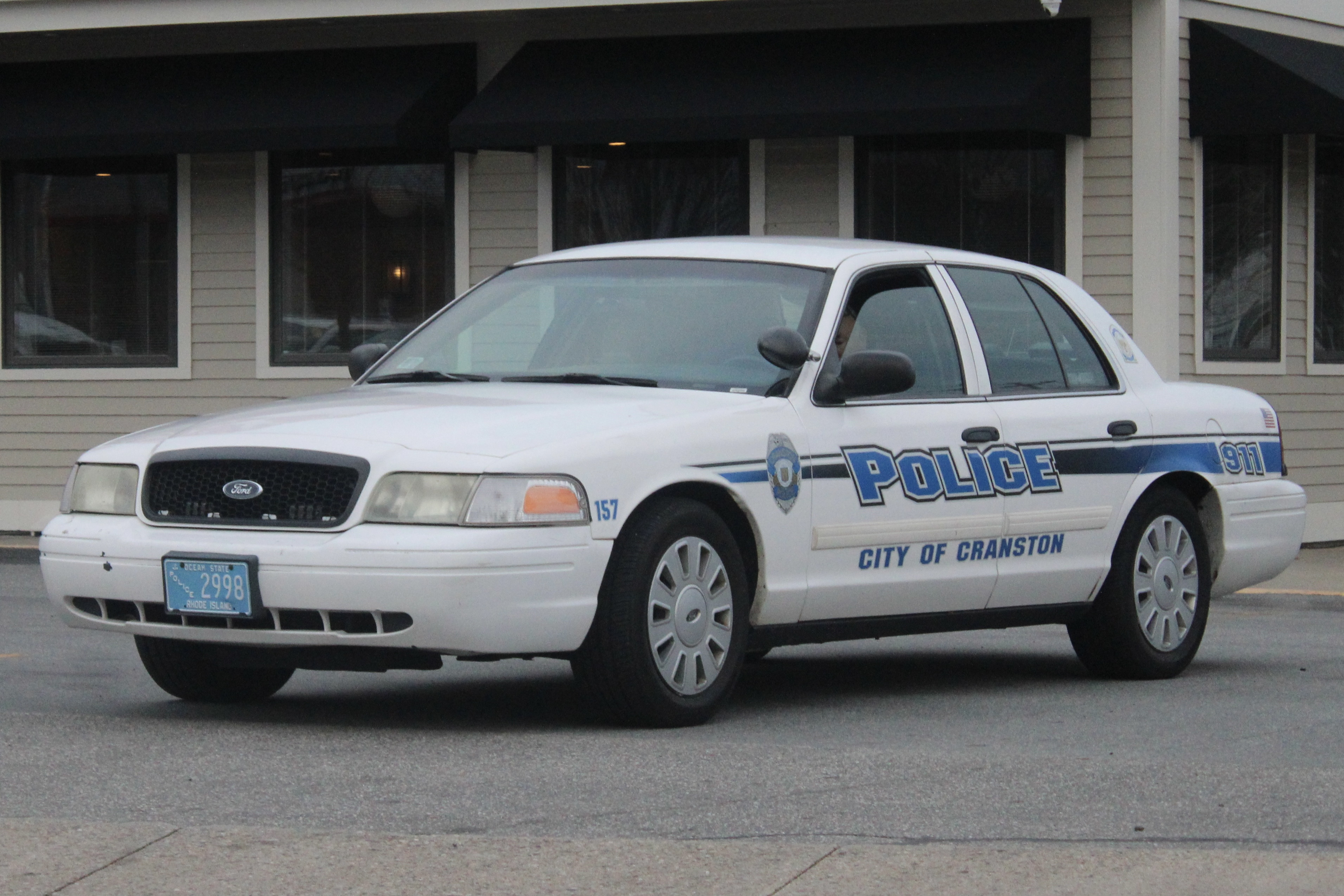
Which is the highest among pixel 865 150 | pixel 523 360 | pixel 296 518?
pixel 865 150

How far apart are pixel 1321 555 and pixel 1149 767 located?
33.2 feet

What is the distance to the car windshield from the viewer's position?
7.68m

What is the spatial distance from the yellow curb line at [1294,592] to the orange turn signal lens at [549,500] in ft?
23.3

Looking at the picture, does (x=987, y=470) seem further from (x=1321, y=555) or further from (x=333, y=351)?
(x=333, y=351)

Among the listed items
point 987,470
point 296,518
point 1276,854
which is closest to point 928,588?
point 987,470

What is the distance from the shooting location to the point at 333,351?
1764 cm

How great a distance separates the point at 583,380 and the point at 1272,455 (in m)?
3.41

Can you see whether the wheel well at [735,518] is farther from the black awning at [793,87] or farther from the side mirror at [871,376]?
the black awning at [793,87]

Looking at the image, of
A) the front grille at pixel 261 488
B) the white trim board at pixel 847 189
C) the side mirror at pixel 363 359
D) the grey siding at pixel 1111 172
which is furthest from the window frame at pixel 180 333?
the front grille at pixel 261 488

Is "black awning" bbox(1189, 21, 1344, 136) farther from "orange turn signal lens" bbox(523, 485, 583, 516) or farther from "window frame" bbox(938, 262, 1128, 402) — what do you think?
"orange turn signal lens" bbox(523, 485, 583, 516)

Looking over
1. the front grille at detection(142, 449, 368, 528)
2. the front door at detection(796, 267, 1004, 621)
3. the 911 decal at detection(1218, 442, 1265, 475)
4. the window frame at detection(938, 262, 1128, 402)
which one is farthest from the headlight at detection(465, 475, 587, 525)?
the 911 decal at detection(1218, 442, 1265, 475)

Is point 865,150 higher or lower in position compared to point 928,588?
higher

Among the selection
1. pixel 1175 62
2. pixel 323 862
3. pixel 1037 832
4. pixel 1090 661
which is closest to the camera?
pixel 323 862

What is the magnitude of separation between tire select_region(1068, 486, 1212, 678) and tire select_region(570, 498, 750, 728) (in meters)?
2.02
